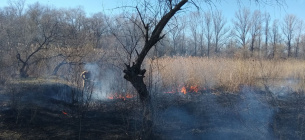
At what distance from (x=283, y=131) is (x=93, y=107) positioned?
4.31 metres

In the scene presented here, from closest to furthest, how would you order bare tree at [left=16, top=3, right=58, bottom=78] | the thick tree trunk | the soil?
the thick tree trunk, the soil, bare tree at [left=16, top=3, right=58, bottom=78]

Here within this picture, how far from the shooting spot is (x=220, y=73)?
32.4 ft

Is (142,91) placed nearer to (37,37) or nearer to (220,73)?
(220,73)

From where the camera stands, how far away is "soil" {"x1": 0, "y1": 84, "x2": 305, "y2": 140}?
177 inches

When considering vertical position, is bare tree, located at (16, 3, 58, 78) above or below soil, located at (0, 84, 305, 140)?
above

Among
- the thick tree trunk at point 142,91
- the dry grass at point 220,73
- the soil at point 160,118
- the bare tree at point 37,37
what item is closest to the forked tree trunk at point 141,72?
the thick tree trunk at point 142,91

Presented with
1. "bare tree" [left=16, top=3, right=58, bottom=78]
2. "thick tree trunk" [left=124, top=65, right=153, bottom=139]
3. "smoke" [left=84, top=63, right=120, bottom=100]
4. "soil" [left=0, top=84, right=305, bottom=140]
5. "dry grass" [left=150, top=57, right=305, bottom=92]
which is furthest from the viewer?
"bare tree" [left=16, top=3, right=58, bottom=78]

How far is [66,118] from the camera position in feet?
17.2

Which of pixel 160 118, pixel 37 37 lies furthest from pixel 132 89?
pixel 37 37

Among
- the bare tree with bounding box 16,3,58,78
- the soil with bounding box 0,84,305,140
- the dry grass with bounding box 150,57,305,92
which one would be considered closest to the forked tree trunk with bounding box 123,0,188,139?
the soil with bounding box 0,84,305,140

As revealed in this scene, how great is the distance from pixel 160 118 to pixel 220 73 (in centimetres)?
568

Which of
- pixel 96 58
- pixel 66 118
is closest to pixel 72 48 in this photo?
pixel 96 58

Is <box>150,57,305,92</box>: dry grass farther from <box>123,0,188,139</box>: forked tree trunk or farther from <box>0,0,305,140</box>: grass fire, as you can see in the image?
<box>123,0,188,139</box>: forked tree trunk

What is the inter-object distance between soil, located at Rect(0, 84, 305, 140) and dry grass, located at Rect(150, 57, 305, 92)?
1773 mm
